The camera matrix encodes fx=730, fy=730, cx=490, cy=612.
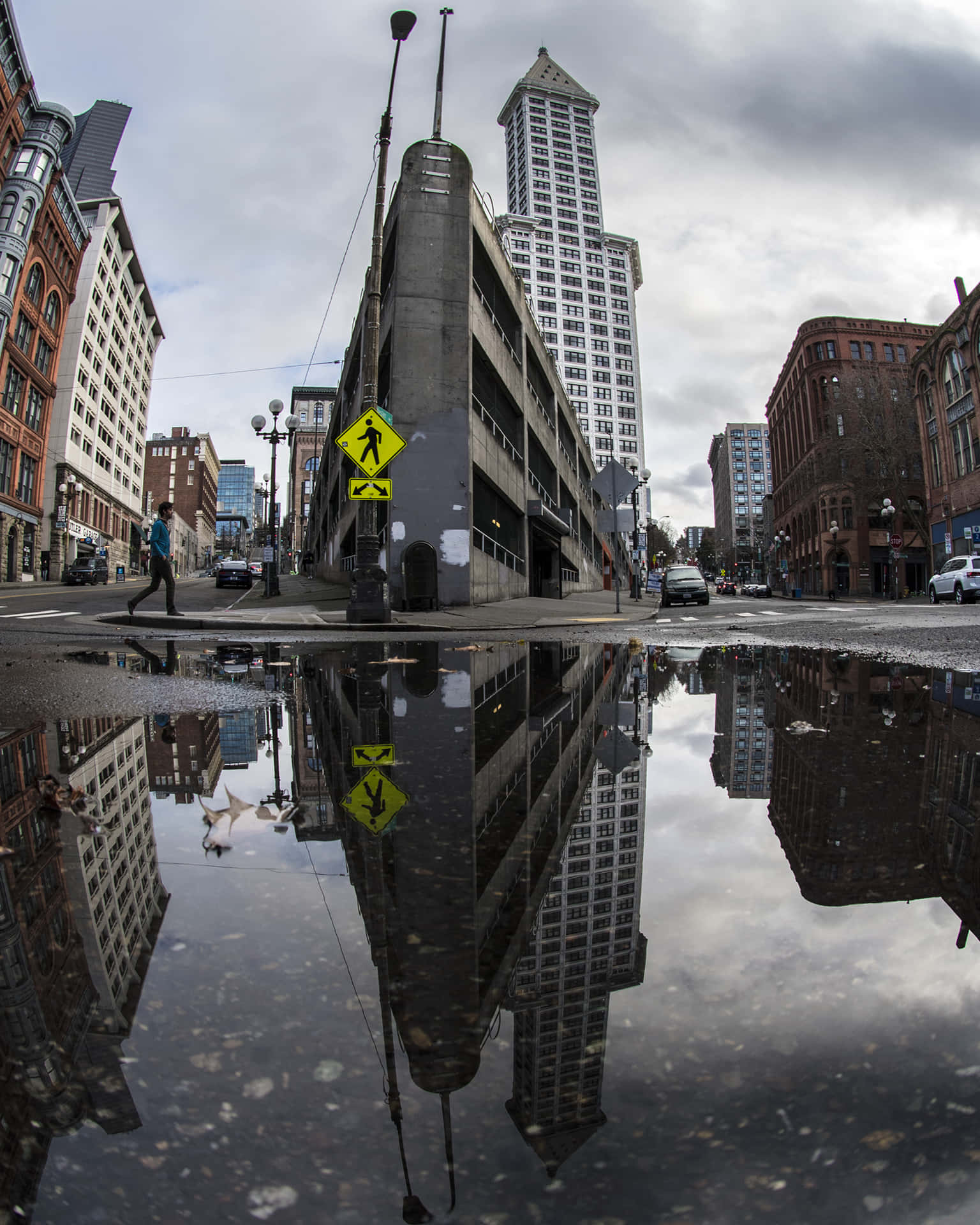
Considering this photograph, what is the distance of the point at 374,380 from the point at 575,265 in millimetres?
125393

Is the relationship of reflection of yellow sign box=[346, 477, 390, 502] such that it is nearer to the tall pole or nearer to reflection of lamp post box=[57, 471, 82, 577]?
the tall pole

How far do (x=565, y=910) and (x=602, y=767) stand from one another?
1.30m

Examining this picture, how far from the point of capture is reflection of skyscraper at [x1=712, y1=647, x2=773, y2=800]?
8.87 feet

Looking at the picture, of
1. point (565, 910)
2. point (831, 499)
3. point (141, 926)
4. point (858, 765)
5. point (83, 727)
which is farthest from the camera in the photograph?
point (831, 499)

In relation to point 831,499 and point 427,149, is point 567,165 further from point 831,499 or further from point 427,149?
point 427,149

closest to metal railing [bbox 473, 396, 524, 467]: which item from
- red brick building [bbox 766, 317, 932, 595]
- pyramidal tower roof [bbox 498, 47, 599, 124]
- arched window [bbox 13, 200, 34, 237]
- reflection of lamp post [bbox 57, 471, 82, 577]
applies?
red brick building [bbox 766, 317, 932, 595]

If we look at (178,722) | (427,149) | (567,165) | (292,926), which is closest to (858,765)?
(292,926)

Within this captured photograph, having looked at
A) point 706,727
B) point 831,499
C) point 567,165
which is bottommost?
point 706,727

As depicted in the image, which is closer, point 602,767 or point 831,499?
point 602,767

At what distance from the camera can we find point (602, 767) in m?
2.89

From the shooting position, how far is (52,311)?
58.2 metres

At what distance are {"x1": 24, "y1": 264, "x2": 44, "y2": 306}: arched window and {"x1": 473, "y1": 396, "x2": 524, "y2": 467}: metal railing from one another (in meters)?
44.5

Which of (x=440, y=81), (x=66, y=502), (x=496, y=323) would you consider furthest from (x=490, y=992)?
(x=66, y=502)

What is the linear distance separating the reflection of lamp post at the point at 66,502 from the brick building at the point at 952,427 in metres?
62.8
